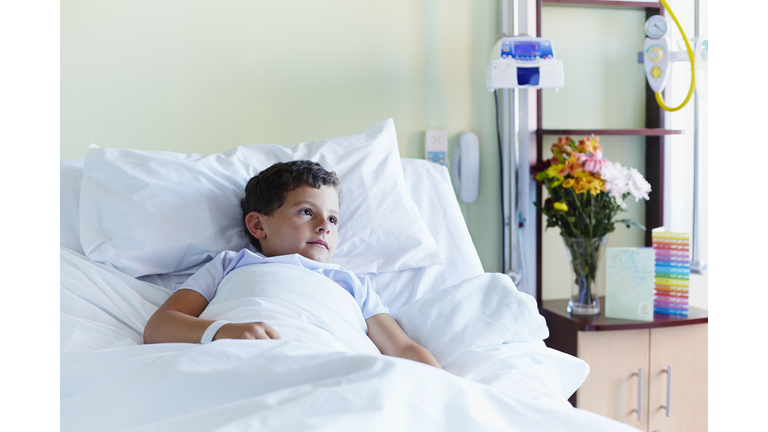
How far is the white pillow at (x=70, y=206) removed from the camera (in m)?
1.20

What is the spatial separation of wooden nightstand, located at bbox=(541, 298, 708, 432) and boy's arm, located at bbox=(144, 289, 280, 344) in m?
0.97

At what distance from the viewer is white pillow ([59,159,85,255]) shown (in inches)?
47.4

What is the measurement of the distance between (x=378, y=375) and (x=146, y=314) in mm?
646

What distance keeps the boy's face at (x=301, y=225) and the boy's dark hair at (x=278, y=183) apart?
12 mm

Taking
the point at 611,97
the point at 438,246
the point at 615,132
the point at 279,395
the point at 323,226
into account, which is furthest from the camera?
the point at 611,97

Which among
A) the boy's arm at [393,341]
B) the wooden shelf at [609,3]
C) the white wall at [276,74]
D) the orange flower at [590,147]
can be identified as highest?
the wooden shelf at [609,3]

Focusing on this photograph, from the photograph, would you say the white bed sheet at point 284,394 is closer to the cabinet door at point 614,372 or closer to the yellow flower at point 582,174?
the cabinet door at point 614,372

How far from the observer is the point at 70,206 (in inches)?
48.8

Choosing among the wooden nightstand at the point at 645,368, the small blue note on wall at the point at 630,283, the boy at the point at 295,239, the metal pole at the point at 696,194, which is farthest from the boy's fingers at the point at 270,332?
the metal pole at the point at 696,194

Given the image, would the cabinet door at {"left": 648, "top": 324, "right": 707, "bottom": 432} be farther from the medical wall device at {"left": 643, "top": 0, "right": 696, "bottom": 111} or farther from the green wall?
the medical wall device at {"left": 643, "top": 0, "right": 696, "bottom": 111}

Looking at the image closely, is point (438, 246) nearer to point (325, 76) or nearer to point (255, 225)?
point (255, 225)

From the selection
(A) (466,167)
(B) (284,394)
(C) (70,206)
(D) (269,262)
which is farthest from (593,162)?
(C) (70,206)

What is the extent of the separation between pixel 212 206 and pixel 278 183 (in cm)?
17
